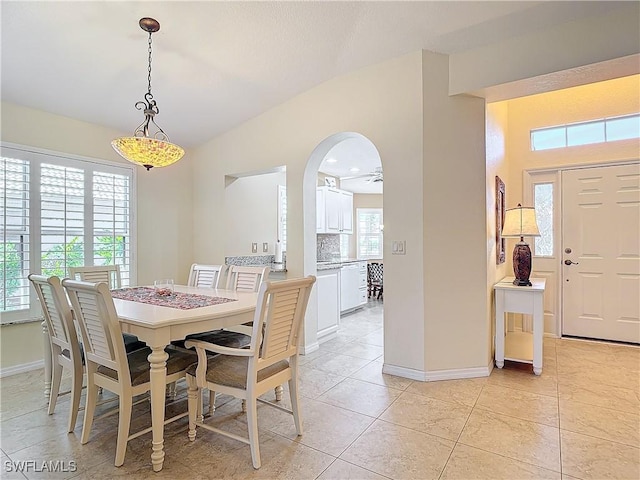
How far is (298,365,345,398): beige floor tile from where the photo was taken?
2857mm

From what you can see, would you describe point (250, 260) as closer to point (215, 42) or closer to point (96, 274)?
point (96, 274)

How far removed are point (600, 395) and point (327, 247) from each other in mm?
4294

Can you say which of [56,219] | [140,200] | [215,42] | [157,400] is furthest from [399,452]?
[140,200]

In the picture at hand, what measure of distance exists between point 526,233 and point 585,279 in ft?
5.04

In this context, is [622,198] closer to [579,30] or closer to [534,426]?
[579,30]

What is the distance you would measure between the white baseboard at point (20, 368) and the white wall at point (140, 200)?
34 millimetres

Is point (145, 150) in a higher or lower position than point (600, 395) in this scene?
higher

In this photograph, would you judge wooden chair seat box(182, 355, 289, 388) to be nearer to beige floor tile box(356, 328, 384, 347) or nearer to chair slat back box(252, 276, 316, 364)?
chair slat back box(252, 276, 316, 364)

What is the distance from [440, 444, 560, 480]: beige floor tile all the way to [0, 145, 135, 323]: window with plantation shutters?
3.66 m

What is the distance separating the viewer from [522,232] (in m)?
3.38

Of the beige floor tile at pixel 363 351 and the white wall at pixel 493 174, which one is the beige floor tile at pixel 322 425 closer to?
the beige floor tile at pixel 363 351

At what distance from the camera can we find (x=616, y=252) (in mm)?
4047

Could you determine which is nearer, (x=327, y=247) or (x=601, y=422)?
(x=601, y=422)

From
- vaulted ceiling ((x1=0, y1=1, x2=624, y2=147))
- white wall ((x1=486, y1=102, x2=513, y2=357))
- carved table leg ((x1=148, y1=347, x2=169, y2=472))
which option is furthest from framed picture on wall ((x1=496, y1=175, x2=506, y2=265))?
carved table leg ((x1=148, y1=347, x2=169, y2=472))
